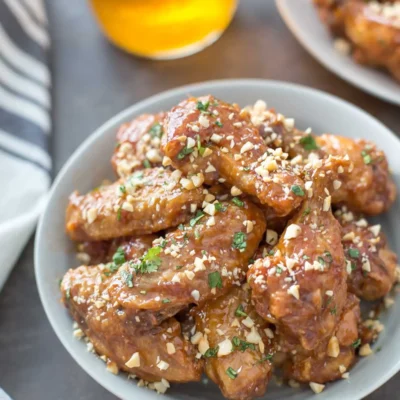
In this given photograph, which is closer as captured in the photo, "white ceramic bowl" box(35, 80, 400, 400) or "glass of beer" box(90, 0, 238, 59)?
"white ceramic bowl" box(35, 80, 400, 400)

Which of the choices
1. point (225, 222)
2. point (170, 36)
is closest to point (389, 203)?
point (225, 222)

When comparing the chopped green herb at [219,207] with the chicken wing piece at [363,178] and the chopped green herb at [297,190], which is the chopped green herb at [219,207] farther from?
the chicken wing piece at [363,178]

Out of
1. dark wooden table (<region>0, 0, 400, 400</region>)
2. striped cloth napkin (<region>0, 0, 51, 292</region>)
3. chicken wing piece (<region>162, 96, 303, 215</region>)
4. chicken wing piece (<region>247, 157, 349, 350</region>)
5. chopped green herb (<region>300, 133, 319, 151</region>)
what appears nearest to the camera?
chicken wing piece (<region>247, 157, 349, 350</region>)

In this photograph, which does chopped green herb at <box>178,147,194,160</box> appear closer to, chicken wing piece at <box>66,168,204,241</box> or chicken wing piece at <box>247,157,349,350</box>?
chicken wing piece at <box>66,168,204,241</box>

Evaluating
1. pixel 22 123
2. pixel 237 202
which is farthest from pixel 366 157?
pixel 22 123

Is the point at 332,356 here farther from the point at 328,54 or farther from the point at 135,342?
the point at 328,54

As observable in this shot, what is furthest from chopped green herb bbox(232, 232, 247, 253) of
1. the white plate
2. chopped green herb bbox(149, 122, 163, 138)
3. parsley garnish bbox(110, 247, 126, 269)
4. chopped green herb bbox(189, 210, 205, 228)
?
the white plate
